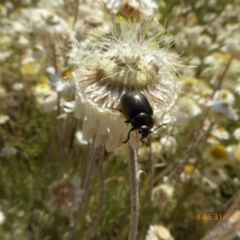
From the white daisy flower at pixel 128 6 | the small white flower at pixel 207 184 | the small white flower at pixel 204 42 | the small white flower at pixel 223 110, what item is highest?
the white daisy flower at pixel 128 6

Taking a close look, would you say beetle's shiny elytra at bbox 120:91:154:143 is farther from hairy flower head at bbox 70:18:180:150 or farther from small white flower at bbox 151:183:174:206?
small white flower at bbox 151:183:174:206

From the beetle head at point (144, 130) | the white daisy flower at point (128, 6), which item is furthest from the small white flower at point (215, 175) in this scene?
the beetle head at point (144, 130)

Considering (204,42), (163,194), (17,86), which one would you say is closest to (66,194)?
(163,194)

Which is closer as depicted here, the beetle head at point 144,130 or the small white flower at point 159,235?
the beetle head at point 144,130

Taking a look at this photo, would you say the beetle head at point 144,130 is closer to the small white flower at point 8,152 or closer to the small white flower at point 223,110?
the small white flower at point 223,110

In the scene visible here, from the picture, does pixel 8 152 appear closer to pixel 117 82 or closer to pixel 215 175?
pixel 215 175

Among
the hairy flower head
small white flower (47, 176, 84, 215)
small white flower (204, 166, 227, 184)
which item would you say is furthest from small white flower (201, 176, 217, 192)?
the hairy flower head
